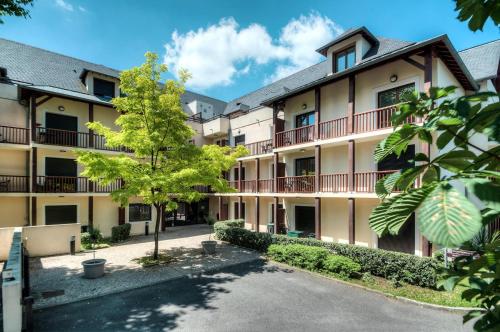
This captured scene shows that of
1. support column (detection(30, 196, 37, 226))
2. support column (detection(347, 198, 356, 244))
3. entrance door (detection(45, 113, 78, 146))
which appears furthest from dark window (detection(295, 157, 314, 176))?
support column (detection(30, 196, 37, 226))

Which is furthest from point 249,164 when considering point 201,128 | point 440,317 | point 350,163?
point 440,317

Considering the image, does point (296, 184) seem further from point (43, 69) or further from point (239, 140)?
point (43, 69)

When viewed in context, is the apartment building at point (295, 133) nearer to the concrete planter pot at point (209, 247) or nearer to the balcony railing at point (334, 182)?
the balcony railing at point (334, 182)

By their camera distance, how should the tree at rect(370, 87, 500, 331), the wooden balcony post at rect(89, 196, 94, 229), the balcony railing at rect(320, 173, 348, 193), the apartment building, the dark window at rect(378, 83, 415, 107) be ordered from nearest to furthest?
the tree at rect(370, 87, 500, 331) < the apartment building < the dark window at rect(378, 83, 415, 107) < the balcony railing at rect(320, 173, 348, 193) < the wooden balcony post at rect(89, 196, 94, 229)

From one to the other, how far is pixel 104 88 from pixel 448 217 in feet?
83.6

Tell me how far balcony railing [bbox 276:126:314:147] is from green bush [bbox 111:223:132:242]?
12.6 meters

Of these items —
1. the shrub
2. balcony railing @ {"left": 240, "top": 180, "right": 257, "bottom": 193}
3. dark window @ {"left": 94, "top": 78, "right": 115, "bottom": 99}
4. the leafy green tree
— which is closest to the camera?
the leafy green tree

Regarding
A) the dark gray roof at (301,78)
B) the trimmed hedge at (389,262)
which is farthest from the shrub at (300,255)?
the dark gray roof at (301,78)

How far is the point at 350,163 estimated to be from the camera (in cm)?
1486

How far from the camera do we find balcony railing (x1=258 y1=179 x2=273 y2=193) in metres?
21.1

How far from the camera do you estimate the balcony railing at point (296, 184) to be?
17.6 metres

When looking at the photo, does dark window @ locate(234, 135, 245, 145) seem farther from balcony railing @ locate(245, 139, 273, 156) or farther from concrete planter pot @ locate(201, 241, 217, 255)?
concrete planter pot @ locate(201, 241, 217, 255)

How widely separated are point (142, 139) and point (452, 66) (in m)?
15.8

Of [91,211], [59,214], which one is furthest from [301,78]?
[59,214]
